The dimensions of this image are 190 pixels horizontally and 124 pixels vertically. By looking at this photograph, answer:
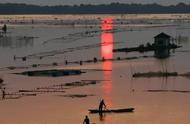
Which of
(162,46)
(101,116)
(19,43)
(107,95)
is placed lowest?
(101,116)

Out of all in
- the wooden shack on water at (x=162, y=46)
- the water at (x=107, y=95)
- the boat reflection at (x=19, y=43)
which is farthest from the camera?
the boat reflection at (x=19, y=43)

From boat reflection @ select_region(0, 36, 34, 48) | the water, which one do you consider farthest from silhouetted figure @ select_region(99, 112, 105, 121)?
boat reflection @ select_region(0, 36, 34, 48)

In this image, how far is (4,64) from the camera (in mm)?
76625

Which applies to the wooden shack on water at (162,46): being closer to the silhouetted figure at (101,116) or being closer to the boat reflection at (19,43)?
the boat reflection at (19,43)

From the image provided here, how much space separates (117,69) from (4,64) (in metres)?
15.4

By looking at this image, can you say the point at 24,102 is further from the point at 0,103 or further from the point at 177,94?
the point at 177,94

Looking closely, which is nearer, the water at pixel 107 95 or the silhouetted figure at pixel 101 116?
the silhouetted figure at pixel 101 116

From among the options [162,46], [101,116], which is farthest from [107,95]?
[162,46]

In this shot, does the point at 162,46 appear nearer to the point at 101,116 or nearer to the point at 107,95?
the point at 107,95

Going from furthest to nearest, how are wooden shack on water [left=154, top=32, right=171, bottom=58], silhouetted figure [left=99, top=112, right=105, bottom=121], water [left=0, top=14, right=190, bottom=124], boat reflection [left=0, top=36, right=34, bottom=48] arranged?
boat reflection [left=0, top=36, right=34, bottom=48] → wooden shack on water [left=154, top=32, right=171, bottom=58] → water [left=0, top=14, right=190, bottom=124] → silhouetted figure [left=99, top=112, right=105, bottom=121]

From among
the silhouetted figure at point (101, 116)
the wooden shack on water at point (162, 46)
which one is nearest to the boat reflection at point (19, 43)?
the wooden shack on water at point (162, 46)


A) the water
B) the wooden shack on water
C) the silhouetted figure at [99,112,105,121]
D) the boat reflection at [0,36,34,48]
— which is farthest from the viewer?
the boat reflection at [0,36,34,48]

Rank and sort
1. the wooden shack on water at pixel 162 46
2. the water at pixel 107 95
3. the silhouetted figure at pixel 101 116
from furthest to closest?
1. the wooden shack on water at pixel 162 46
2. the water at pixel 107 95
3. the silhouetted figure at pixel 101 116

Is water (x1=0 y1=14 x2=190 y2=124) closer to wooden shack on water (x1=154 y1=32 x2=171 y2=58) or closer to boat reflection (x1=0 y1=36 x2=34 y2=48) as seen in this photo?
wooden shack on water (x1=154 y1=32 x2=171 y2=58)
